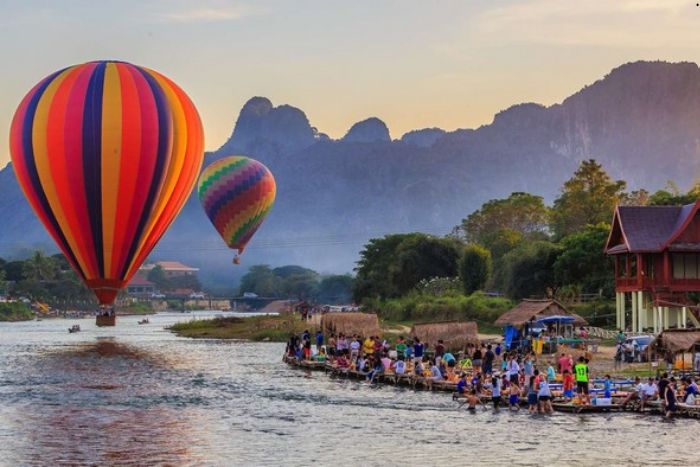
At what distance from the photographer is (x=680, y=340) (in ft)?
180

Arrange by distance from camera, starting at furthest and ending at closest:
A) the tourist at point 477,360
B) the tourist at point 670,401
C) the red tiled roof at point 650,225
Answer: the red tiled roof at point 650,225, the tourist at point 477,360, the tourist at point 670,401

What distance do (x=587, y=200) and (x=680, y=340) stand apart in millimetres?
78993

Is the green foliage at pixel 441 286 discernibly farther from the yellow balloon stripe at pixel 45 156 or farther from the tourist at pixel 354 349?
the tourist at pixel 354 349

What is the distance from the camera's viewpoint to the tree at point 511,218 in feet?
505

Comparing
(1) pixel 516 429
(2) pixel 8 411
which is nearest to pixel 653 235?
(1) pixel 516 429

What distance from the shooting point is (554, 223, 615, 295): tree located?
97000mm

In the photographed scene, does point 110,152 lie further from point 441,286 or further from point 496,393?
point 441,286

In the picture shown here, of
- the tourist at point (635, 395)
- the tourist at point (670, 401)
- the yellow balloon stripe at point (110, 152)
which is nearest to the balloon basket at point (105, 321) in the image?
the yellow balloon stripe at point (110, 152)

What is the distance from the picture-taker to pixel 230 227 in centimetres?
14562

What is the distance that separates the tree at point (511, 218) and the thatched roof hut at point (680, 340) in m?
93.9

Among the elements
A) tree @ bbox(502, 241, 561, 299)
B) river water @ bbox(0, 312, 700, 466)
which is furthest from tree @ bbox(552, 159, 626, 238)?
river water @ bbox(0, 312, 700, 466)

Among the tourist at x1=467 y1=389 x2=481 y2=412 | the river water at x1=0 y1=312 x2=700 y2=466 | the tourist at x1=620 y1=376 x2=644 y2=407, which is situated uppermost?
the tourist at x1=620 y1=376 x2=644 y2=407

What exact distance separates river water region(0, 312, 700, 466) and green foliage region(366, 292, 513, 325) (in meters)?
32.5

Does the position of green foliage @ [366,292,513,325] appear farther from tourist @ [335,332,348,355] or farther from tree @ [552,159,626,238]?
tourist @ [335,332,348,355]
